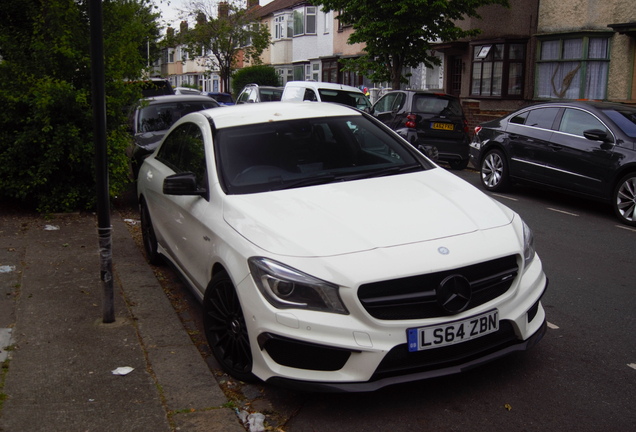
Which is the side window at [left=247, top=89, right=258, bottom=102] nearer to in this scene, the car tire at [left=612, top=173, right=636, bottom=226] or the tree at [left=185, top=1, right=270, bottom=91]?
the car tire at [left=612, top=173, right=636, bottom=226]

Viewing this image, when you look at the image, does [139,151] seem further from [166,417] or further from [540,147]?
[166,417]

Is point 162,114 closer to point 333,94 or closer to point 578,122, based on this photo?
point 578,122

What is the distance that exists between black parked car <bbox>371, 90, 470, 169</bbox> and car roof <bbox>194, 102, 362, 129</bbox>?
9295 millimetres

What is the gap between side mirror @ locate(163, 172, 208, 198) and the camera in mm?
4566

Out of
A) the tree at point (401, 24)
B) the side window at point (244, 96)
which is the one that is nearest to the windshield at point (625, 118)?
the tree at point (401, 24)

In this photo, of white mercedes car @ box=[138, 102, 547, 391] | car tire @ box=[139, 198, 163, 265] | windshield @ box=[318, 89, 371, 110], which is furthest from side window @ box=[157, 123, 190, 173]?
windshield @ box=[318, 89, 371, 110]

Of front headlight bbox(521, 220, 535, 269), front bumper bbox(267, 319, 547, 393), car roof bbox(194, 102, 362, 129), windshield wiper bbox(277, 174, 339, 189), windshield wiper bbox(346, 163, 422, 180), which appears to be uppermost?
car roof bbox(194, 102, 362, 129)

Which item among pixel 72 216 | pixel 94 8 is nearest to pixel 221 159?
pixel 94 8

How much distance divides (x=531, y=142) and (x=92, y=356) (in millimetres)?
8449

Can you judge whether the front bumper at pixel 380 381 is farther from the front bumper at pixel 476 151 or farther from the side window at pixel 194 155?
the front bumper at pixel 476 151

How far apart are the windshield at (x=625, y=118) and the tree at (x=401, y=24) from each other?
37.4ft

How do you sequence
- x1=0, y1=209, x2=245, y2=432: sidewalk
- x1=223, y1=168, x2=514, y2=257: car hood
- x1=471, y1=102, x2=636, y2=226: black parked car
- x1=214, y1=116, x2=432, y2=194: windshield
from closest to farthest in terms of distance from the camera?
x1=0, y1=209, x2=245, y2=432: sidewalk → x1=223, y1=168, x2=514, y2=257: car hood → x1=214, y1=116, x2=432, y2=194: windshield → x1=471, y1=102, x2=636, y2=226: black parked car

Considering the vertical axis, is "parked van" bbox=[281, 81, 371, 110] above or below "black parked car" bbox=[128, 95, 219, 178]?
above

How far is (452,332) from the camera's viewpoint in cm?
346
